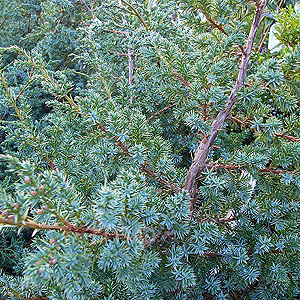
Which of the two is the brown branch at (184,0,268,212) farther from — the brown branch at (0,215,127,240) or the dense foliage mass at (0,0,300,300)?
the brown branch at (0,215,127,240)

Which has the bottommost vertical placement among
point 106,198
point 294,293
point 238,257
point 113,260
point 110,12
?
point 294,293

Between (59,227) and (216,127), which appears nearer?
(59,227)

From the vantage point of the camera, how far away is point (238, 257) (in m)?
0.90

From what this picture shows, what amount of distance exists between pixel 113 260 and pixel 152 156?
1.28ft

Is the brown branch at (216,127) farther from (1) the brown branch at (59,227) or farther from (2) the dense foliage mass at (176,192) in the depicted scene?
(1) the brown branch at (59,227)

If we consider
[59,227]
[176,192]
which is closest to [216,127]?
[176,192]

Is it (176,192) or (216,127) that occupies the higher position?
(216,127)

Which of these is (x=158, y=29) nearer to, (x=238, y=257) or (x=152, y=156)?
(x=152, y=156)

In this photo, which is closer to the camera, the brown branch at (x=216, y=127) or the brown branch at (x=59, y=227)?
the brown branch at (x=59, y=227)

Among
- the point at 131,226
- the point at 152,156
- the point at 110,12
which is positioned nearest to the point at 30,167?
the point at 131,226

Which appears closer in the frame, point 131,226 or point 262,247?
point 131,226

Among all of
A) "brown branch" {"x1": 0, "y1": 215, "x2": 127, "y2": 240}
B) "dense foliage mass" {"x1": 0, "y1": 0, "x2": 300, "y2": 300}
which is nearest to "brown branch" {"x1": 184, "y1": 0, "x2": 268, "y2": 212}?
"dense foliage mass" {"x1": 0, "y1": 0, "x2": 300, "y2": 300}

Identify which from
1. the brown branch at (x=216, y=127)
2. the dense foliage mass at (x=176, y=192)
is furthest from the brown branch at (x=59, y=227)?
the brown branch at (x=216, y=127)

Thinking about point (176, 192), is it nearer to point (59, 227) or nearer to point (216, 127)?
point (216, 127)
